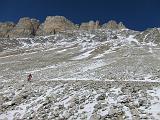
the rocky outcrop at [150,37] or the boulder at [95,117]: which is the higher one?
the boulder at [95,117]

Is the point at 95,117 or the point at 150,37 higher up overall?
the point at 95,117

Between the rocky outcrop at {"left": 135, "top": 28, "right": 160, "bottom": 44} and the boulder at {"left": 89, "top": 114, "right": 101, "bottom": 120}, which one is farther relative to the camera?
the rocky outcrop at {"left": 135, "top": 28, "right": 160, "bottom": 44}

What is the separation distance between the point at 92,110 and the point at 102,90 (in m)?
4.75

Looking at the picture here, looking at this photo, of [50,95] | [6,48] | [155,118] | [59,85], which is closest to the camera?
[155,118]

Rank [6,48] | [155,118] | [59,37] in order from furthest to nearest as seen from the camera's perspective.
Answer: [59,37], [6,48], [155,118]

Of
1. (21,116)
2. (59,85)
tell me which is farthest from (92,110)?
(59,85)

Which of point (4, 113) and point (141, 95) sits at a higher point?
point (141, 95)

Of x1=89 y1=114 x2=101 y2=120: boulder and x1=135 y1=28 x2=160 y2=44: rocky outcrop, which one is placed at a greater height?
x1=89 y1=114 x2=101 y2=120: boulder

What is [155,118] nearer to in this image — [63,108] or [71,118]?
[71,118]

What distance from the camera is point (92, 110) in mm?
23453

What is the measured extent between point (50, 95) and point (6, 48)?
435 ft

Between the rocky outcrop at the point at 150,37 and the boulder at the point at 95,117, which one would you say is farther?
the rocky outcrop at the point at 150,37

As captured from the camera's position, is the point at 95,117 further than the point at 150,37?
No

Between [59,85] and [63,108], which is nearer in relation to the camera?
[63,108]
